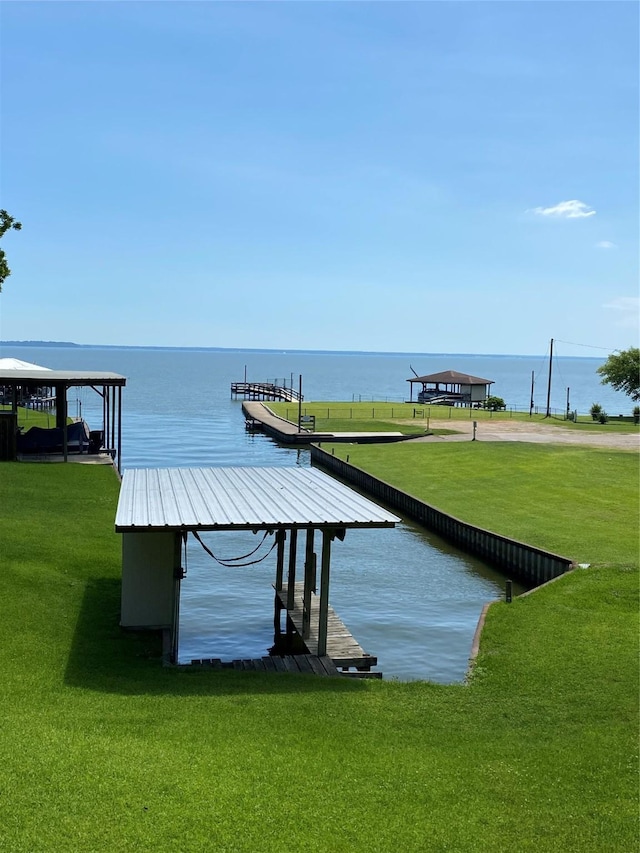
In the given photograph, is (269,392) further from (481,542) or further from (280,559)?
(280,559)

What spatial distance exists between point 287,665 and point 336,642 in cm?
157

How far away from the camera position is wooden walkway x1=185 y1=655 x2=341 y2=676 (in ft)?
41.0

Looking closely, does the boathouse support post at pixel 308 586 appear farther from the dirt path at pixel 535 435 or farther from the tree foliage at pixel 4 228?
the dirt path at pixel 535 435

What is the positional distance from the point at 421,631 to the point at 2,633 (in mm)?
8665

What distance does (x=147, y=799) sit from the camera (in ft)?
23.4

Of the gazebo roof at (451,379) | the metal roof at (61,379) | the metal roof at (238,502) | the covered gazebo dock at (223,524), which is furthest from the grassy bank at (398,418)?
the covered gazebo dock at (223,524)

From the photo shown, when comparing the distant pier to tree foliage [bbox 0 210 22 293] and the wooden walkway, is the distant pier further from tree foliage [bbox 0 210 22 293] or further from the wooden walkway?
the wooden walkway

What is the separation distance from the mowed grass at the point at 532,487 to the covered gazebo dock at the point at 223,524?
24.8ft

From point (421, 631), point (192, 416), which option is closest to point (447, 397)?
point (192, 416)

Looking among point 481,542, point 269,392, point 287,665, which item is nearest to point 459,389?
point 269,392

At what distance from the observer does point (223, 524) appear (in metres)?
11.8

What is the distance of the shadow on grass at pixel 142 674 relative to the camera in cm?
1074

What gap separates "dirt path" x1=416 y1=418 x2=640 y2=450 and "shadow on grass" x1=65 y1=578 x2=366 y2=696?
108ft

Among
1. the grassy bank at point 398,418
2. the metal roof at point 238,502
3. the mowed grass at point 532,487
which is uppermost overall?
the grassy bank at point 398,418
